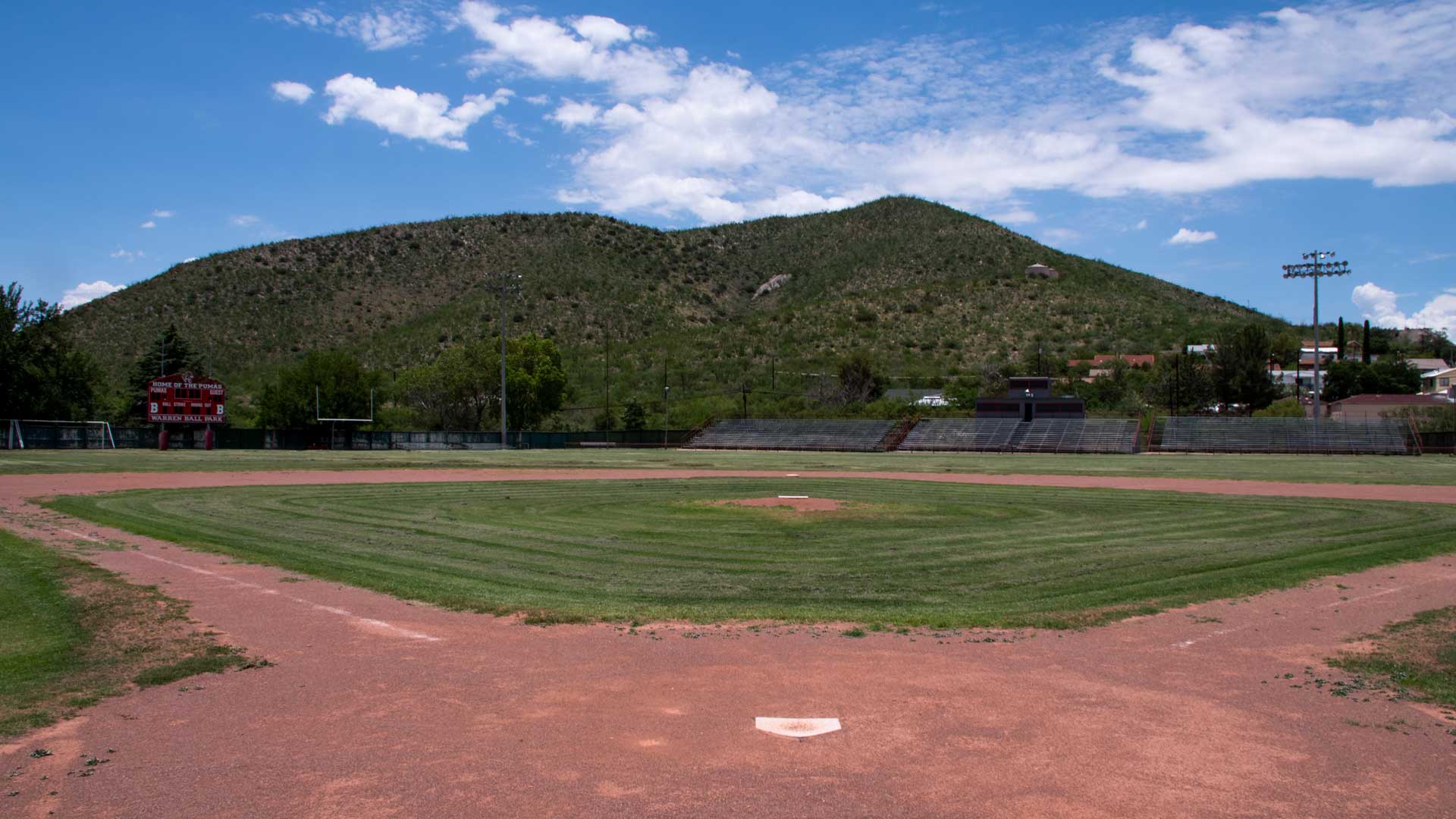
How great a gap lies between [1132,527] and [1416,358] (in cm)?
16880

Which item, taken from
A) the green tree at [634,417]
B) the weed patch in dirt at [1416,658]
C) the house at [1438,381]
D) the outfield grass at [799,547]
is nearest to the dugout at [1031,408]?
the green tree at [634,417]

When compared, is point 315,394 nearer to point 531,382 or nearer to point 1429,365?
point 531,382

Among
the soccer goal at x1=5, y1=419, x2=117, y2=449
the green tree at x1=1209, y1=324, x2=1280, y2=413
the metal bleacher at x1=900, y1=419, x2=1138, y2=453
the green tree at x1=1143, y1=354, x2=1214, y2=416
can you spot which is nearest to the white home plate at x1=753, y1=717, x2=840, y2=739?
the metal bleacher at x1=900, y1=419, x2=1138, y2=453

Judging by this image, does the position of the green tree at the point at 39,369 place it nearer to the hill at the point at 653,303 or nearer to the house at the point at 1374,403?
the hill at the point at 653,303

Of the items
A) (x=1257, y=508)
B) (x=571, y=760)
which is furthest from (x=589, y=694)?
(x=1257, y=508)

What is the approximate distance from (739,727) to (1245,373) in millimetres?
94977

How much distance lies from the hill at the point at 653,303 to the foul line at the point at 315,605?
83.1 m

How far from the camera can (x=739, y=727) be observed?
6961mm

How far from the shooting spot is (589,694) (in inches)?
305

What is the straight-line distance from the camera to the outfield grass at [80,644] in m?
7.42

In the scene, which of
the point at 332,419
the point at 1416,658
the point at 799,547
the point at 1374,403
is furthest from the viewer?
the point at 1374,403

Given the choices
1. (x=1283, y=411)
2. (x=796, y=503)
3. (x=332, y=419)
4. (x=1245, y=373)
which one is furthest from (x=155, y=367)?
(x=1245, y=373)

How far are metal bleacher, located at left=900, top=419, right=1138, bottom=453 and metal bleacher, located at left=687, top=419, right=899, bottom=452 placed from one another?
109 inches

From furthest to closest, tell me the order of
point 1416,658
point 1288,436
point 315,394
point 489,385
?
point 489,385, point 315,394, point 1288,436, point 1416,658
